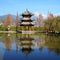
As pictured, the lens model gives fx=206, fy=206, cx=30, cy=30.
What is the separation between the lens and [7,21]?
7606 centimetres

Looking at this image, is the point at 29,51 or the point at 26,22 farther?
the point at 26,22

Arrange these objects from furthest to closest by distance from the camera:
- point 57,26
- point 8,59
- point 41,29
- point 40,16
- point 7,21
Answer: point 40,16, point 7,21, point 41,29, point 57,26, point 8,59

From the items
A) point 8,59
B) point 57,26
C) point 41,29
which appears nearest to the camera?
point 8,59

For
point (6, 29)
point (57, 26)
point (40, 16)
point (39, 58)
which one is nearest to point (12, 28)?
point (6, 29)

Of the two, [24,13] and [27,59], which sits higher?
[24,13]

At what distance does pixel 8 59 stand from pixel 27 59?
3.40 feet

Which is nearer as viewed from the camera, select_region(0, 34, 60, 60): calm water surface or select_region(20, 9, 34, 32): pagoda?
select_region(0, 34, 60, 60): calm water surface

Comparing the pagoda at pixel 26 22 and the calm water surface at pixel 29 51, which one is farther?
the pagoda at pixel 26 22

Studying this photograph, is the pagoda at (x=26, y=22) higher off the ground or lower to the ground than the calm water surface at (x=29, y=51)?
higher

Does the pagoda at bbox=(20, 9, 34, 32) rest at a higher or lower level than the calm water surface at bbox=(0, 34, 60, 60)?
higher

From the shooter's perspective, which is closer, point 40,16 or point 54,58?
point 54,58

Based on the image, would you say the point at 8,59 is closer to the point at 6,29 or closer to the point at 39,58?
the point at 39,58

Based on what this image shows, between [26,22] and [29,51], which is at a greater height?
[26,22]

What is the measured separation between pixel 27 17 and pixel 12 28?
27.1 feet
